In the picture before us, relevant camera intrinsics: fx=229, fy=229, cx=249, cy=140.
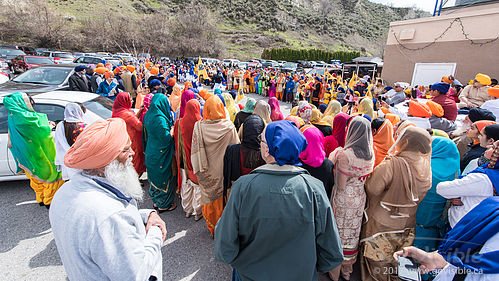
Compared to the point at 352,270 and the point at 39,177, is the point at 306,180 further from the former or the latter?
the point at 39,177

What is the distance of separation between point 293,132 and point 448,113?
15.5 feet

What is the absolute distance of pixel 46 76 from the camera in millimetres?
6938

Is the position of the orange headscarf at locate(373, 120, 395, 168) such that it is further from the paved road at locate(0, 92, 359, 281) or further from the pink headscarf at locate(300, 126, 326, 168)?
the paved road at locate(0, 92, 359, 281)

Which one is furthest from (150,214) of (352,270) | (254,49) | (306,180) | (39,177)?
(254,49)

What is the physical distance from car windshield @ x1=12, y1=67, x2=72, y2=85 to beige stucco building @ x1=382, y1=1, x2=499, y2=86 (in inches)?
530

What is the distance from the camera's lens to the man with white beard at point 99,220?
3.60 ft

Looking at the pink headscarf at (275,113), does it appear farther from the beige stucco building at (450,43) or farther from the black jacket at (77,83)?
the beige stucco building at (450,43)

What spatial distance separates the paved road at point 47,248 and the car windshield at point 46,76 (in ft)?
14.4

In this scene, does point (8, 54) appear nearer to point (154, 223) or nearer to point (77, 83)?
point (77, 83)

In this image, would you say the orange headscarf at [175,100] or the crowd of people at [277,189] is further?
the orange headscarf at [175,100]

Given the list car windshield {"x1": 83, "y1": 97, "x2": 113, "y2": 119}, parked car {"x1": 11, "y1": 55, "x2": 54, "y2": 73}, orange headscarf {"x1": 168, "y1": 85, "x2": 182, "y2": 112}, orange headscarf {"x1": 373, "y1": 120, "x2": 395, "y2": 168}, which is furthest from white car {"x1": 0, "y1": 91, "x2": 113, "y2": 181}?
parked car {"x1": 11, "y1": 55, "x2": 54, "y2": 73}

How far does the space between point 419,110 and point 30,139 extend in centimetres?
589

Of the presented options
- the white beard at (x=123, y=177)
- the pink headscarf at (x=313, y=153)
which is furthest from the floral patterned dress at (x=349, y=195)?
the white beard at (x=123, y=177)

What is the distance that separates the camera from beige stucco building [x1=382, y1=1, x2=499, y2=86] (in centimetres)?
850
